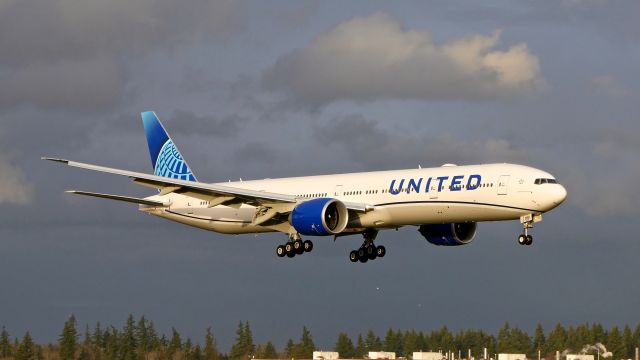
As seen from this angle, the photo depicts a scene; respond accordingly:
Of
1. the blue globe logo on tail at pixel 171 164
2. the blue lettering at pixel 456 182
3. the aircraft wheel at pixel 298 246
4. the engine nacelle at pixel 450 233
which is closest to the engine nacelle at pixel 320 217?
the aircraft wheel at pixel 298 246

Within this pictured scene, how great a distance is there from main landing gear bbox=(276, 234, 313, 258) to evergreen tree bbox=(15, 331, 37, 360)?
118704 millimetres

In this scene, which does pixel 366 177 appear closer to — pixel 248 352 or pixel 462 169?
pixel 462 169

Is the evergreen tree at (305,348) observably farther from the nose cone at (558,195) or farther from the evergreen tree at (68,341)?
the nose cone at (558,195)

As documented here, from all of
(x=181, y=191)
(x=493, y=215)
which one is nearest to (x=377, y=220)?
(x=493, y=215)

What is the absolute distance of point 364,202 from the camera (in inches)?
3108

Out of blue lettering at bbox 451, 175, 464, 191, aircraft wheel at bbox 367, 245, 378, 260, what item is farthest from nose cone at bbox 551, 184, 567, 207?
aircraft wheel at bbox 367, 245, 378, 260

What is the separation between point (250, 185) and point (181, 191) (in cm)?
806

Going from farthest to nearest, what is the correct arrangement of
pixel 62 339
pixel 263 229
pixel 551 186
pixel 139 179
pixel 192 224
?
pixel 62 339, pixel 192 224, pixel 263 229, pixel 139 179, pixel 551 186

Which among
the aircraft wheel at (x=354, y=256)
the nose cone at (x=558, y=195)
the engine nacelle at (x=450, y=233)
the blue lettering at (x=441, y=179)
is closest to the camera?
the nose cone at (x=558, y=195)

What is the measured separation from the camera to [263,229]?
84375mm

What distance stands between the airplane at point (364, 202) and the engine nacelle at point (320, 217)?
0.06m

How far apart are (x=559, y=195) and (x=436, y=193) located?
24.2ft

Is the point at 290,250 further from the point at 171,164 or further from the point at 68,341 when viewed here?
the point at 68,341

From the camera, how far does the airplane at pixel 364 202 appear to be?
73.4m
